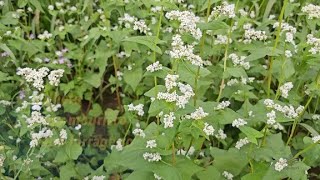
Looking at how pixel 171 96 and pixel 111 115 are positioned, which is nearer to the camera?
pixel 171 96

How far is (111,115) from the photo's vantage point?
2.91 meters

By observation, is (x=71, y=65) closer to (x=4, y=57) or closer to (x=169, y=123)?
(x=4, y=57)

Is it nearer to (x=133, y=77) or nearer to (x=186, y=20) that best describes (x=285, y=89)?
(x=186, y=20)

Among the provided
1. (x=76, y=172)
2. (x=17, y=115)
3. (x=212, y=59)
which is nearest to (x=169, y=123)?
(x=76, y=172)

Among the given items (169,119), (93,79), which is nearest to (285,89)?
(169,119)

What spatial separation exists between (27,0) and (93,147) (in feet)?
2.95

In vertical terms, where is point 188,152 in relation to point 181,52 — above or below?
below

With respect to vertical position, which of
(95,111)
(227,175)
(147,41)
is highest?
(147,41)

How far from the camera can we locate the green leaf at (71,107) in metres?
2.97

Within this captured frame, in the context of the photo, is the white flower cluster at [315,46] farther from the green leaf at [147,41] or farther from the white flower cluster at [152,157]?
the white flower cluster at [152,157]

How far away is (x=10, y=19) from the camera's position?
3094 millimetres

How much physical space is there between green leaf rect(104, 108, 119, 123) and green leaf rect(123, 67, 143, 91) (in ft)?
0.59

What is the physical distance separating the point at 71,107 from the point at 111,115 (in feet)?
0.73

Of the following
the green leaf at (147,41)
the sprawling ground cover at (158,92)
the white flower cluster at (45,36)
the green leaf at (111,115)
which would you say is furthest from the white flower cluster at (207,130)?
the white flower cluster at (45,36)
